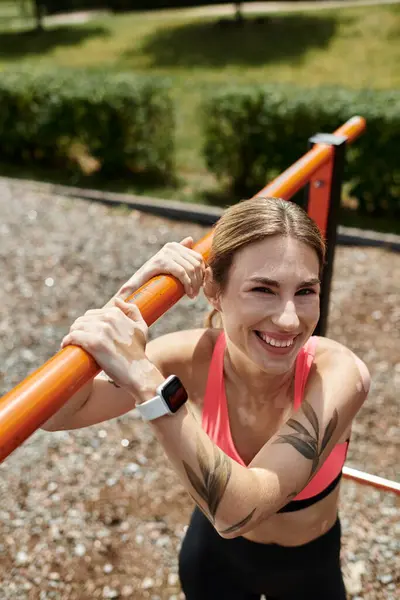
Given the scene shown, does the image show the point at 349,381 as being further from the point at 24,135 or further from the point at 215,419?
the point at 24,135

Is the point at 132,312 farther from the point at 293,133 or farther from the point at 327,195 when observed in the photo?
the point at 293,133

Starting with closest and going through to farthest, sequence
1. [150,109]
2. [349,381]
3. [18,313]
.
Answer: [349,381] < [18,313] < [150,109]

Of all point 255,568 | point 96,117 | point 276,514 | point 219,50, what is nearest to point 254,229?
point 276,514

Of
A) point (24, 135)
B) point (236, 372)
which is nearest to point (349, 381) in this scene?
point (236, 372)

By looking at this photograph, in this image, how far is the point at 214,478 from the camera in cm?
147

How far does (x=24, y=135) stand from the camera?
9.63m

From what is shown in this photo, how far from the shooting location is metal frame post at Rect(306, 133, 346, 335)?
262 cm

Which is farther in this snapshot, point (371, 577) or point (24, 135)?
point (24, 135)

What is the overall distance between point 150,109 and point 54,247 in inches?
107

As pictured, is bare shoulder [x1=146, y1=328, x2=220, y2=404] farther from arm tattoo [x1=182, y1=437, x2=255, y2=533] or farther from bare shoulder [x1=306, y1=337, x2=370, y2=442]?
arm tattoo [x1=182, y1=437, x2=255, y2=533]

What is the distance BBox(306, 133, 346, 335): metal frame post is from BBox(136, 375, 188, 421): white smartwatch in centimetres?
139

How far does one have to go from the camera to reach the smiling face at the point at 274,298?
5.16 feet

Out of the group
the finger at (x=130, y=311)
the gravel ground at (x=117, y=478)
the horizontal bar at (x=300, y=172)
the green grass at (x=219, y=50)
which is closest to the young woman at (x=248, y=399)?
the finger at (x=130, y=311)

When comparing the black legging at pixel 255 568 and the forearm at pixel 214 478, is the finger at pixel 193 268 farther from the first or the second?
the black legging at pixel 255 568
